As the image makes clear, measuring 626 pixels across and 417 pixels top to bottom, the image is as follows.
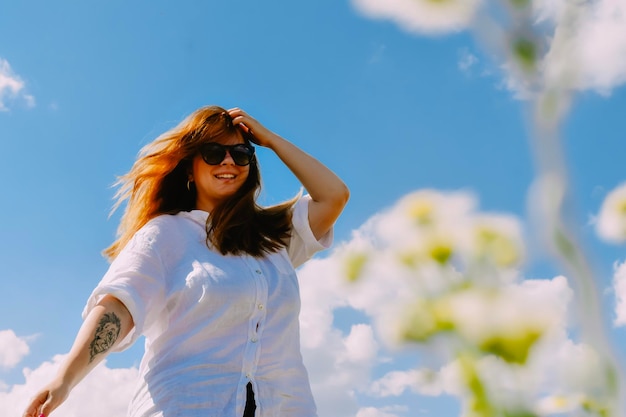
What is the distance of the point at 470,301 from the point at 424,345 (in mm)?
82

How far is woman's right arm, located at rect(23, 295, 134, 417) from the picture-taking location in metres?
1.63

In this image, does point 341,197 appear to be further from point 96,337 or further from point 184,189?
point 96,337

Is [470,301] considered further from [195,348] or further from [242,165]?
[242,165]

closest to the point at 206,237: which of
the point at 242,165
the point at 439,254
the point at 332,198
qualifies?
the point at 242,165

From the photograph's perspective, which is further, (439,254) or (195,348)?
(195,348)

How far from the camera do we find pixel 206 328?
80.6 inches

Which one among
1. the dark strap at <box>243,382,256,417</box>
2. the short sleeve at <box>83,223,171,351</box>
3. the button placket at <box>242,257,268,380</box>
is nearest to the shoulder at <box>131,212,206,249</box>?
the short sleeve at <box>83,223,171,351</box>

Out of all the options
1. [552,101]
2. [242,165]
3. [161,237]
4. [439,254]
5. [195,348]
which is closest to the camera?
[552,101]

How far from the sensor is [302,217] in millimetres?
2562

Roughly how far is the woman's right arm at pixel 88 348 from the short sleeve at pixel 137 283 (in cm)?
3

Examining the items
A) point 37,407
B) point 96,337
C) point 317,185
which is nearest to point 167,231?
point 96,337

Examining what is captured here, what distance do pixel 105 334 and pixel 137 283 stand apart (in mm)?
191

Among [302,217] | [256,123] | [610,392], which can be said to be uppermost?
[256,123]

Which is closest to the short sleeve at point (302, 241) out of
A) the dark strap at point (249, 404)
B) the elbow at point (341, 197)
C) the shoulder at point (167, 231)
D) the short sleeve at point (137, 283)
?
the elbow at point (341, 197)
